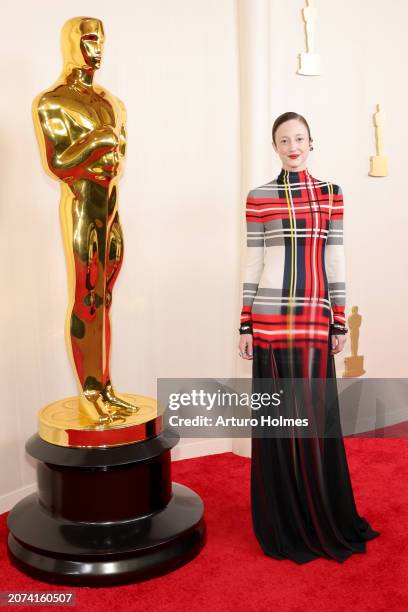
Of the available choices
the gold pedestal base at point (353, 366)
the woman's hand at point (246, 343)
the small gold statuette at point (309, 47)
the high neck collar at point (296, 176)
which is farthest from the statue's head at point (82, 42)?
the gold pedestal base at point (353, 366)

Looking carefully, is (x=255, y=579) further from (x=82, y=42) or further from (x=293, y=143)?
(x=82, y=42)

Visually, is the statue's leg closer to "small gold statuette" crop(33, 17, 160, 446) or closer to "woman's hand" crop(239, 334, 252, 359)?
"small gold statuette" crop(33, 17, 160, 446)

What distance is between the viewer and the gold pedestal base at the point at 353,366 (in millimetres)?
4294

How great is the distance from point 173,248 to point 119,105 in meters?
1.19

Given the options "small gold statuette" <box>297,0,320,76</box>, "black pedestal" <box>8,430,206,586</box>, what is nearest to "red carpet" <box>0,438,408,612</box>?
"black pedestal" <box>8,430,206,586</box>

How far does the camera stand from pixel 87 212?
2.58m

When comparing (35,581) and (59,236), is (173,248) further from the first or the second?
(35,581)

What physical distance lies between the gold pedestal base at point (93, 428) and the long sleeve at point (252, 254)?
54 cm

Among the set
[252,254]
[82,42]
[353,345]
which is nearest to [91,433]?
[252,254]

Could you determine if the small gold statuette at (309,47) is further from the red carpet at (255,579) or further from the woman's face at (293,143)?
the red carpet at (255,579)

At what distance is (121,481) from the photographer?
255cm

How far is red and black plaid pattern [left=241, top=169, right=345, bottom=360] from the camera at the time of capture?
8.43ft

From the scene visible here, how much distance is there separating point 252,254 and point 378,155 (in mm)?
1926

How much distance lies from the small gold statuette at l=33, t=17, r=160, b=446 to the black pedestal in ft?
0.28
